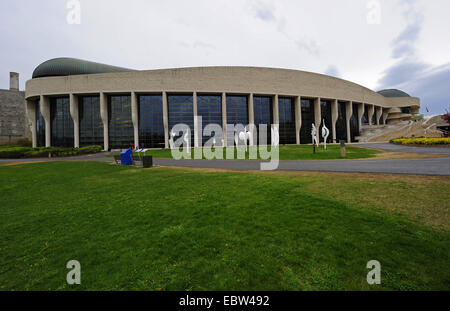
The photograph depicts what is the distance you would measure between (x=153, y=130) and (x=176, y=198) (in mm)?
36503

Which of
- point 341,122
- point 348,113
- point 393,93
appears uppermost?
point 393,93

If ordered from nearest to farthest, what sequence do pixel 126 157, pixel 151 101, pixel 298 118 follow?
pixel 126 157, pixel 151 101, pixel 298 118

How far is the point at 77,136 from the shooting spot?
37.8m

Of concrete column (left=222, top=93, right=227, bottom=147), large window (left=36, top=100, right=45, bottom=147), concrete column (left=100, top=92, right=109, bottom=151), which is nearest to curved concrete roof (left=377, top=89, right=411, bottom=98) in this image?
concrete column (left=222, top=93, right=227, bottom=147)

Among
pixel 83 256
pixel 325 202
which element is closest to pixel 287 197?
pixel 325 202

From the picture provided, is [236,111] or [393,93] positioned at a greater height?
[393,93]

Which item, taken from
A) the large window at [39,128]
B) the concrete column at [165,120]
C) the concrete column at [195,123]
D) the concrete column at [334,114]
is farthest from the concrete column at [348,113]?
the large window at [39,128]

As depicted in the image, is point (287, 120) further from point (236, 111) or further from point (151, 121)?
point (151, 121)

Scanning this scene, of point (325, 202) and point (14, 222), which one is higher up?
point (325, 202)

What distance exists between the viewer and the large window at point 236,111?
40.5 metres

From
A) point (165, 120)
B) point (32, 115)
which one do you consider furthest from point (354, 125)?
point (32, 115)

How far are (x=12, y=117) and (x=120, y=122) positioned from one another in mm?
41113

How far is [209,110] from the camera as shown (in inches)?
1566
